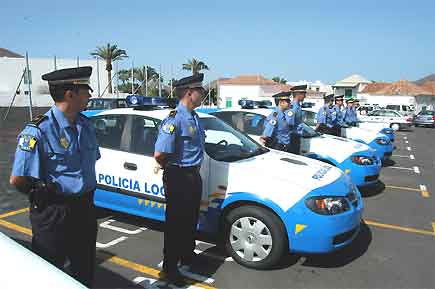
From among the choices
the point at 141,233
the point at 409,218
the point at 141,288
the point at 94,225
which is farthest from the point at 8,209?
the point at 409,218

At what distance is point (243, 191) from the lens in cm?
351

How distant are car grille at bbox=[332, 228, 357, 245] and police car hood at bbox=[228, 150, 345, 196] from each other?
1.64 ft

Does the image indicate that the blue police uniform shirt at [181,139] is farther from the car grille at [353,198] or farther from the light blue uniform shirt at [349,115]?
the light blue uniform shirt at [349,115]

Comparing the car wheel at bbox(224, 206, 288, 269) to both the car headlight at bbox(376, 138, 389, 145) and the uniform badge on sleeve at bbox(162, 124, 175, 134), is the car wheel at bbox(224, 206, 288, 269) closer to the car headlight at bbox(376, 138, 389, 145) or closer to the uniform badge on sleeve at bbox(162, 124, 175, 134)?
the uniform badge on sleeve at bbox(162, 124, 175, 134)

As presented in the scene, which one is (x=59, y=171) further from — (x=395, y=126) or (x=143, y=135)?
(x=395, y=126)

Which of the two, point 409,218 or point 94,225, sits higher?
point 94,225

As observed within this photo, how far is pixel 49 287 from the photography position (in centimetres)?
141

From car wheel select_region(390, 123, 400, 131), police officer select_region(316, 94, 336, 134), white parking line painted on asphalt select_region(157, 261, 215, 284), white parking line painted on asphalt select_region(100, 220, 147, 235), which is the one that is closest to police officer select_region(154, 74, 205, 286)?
white parking line painted on asphalt select_region(157, 261, 215, 284)

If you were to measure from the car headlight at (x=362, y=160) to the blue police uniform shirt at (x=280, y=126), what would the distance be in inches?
46.3

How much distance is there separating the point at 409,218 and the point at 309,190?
9.15ft

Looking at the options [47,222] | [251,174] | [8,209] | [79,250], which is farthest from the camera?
[8,209]

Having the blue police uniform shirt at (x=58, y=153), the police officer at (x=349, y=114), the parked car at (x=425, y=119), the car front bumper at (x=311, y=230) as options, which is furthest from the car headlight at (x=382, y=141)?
the parked car at (x=425, y=119)

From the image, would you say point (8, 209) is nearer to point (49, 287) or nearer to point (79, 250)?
point (79, 250)

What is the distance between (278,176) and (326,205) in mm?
515
